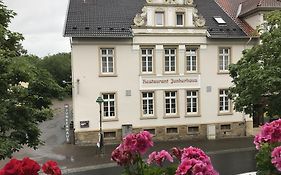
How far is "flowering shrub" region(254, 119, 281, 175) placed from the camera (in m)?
4.29

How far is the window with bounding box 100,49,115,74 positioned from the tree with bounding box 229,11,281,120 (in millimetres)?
9595

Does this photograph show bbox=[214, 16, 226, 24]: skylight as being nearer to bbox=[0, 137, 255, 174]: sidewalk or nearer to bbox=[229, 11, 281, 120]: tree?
bbox=[0, 137, 255, 174]: sidewalk

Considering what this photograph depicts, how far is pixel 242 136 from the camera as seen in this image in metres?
29.1

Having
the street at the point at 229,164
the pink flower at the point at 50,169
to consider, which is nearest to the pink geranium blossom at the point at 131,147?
the pink flower at the point at 50,169

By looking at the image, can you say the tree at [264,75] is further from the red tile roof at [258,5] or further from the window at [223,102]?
the red tile roof at [258,5]

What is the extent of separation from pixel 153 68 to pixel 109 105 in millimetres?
3860

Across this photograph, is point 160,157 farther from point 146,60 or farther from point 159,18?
point 159,18

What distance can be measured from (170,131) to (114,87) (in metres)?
4.99

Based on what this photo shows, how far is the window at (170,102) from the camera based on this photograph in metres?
27.8

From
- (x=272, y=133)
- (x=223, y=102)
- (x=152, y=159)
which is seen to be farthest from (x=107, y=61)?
(x=272, y=133)

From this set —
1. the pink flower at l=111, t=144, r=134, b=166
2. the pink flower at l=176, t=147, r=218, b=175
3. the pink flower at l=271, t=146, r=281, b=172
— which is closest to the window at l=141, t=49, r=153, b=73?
the pink flower at l=111, t=144, r=134, b=166

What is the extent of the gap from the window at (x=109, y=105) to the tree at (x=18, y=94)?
14.5 m

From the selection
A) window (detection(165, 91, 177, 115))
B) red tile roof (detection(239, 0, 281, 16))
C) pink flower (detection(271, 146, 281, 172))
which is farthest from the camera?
red tile roof (detection(239, 0, 281, 16))

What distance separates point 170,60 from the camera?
2761 centimetres
